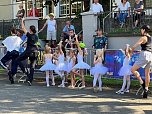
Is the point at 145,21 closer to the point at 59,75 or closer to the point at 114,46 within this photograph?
the point at 114,46

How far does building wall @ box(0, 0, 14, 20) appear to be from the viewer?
32.0 m

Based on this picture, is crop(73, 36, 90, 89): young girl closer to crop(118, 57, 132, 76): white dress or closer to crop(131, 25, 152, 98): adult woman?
crop(118, 57, 132, 76): white dress

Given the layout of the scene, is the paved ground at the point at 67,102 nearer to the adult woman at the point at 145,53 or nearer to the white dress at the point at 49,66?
the adult woman at the point at 145,53

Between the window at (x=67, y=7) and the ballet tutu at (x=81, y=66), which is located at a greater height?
the window at (x=67, y=7)

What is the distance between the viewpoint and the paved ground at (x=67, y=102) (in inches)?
376

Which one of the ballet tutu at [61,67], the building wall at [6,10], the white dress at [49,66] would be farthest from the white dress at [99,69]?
the building wall at [6,10]

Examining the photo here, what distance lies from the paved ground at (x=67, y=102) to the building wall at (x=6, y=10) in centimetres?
1952

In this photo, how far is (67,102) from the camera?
10.6m

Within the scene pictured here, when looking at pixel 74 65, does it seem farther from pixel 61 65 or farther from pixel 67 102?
pixel 67 102

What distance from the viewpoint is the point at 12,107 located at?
9875mm

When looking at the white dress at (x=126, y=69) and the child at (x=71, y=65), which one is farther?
the child at (x=71, y=65)

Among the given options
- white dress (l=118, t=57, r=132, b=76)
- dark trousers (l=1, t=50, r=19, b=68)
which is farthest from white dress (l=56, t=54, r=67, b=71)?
white dress (l=118, t=57, r=132, b=76)

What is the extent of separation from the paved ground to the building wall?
1952cm

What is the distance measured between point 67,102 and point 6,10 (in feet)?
75.5
